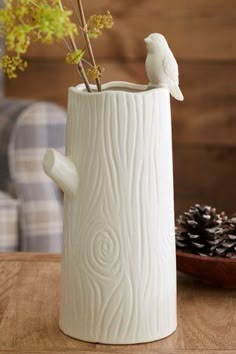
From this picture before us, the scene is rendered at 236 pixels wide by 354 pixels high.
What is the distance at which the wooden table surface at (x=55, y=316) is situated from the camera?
945 millimetres

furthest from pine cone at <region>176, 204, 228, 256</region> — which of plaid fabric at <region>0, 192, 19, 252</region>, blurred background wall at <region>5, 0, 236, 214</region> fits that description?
blurred background wall at <region>5, 0, 236, 214</region>

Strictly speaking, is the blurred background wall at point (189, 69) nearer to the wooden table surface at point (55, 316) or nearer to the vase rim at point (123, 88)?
the wooden table surface at point (55, 316)

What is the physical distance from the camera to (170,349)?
95 cm

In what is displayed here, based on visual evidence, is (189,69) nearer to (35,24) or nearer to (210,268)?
(210,268)

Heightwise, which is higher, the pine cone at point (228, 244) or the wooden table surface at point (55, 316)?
the pine cone at point (228, 244)

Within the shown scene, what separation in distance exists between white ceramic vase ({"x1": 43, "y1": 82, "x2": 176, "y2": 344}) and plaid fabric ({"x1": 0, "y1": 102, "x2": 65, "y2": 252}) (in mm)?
962

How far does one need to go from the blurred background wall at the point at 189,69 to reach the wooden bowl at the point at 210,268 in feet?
4.76

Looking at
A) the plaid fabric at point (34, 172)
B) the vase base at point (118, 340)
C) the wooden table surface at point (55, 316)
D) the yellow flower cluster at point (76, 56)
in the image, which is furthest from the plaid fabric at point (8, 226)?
the yellow flower cluster at point (76, 56)

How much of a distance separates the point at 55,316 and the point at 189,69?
1.61m

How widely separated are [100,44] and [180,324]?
5.40 ft

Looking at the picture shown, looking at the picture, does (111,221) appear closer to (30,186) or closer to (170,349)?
(170,349)

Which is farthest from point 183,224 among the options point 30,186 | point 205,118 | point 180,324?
point 205,118

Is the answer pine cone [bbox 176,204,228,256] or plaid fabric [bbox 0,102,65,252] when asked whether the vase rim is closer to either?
pine cone [bbox 176,204,228,256]

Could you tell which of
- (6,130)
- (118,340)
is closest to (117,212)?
(118,340)
